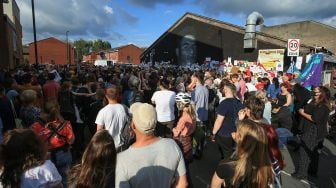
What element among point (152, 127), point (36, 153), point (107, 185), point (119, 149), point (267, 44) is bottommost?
point (119, 149)

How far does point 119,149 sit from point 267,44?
82.4 feet

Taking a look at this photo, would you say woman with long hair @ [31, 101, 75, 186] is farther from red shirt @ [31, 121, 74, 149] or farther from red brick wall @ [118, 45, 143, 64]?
red brick wall @ [118, 45, 143, 64]

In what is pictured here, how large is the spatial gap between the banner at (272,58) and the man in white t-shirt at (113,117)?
15495 mm

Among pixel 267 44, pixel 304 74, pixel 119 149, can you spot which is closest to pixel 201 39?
pixel 267 44

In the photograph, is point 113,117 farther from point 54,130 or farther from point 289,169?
point 289,169

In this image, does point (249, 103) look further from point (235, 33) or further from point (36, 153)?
point (235, 33)

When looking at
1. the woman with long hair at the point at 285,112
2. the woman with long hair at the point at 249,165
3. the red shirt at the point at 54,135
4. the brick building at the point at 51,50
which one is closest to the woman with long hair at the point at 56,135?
the red shirt at the point at 54,135

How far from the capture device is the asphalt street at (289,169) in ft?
19.2

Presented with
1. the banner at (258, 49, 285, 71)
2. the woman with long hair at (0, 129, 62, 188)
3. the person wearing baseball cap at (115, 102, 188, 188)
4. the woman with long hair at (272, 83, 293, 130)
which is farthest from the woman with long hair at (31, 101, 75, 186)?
the banner at (258, 49, 285, 71)

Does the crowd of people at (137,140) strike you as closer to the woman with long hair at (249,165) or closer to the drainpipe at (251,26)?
the woman with long hair at (249,165)

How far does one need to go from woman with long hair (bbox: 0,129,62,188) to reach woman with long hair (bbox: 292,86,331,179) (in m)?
4.82

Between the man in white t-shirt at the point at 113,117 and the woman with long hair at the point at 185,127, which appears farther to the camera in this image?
the man in white t-shirt at the point at 113,117

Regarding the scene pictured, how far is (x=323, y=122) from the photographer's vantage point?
5793 millimetres

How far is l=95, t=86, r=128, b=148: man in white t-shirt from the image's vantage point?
4.74 metres
